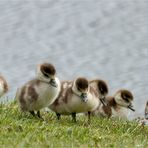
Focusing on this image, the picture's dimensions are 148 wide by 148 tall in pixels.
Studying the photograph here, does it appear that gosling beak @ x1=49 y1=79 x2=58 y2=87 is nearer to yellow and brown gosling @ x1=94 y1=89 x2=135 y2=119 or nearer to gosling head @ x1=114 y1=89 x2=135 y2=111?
yellow and brown gosling @ x1=94 y1=89 x2=135 y2=119

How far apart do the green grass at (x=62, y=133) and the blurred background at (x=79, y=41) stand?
478 cm

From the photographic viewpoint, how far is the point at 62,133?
741 centimetres

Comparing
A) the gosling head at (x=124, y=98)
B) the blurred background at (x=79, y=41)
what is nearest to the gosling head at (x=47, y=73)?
the gosling head at (x=124, y=98)

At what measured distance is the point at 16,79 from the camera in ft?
50.4

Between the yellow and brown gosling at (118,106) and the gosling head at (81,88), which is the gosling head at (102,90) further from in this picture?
the gosling head at (81,88)

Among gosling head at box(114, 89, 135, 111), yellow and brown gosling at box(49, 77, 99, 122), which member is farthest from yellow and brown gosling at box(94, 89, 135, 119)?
yellow and brown gosling at box(49, 77, 99, 122)

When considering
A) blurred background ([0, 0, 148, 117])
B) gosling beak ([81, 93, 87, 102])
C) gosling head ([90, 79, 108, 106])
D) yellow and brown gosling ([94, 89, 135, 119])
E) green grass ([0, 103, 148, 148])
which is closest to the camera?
green grass ([0, 103, 148, 148])

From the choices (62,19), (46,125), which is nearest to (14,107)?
(46,125)

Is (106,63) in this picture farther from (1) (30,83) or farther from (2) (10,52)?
(1) (30,83)

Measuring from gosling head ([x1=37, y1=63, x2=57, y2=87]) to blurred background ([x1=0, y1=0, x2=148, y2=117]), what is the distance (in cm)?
480

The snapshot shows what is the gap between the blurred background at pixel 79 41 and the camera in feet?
52.0

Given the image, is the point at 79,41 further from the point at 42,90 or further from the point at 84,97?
the point at 42,90

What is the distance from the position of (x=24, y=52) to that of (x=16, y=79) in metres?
2.38

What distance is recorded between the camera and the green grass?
272 inches
